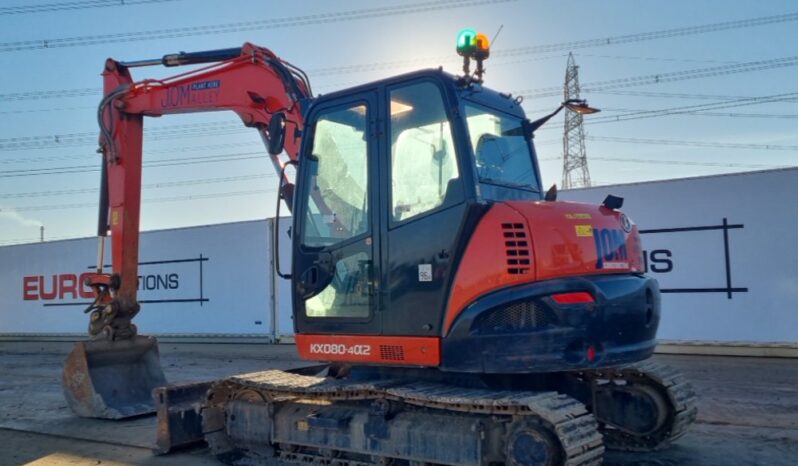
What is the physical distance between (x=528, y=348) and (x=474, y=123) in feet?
5.38

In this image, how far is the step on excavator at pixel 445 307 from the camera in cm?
460

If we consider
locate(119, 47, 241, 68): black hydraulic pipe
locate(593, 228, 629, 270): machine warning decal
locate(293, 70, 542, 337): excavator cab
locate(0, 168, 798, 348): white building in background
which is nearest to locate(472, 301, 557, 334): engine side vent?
locate(293, 70, 542, 337): excavator cab

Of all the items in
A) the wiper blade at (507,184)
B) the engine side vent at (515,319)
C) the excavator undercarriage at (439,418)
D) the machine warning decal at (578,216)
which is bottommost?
the excavator undercarriage at (439,418)

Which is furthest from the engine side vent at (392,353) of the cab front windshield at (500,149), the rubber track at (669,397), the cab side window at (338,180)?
the rubber track at (669,397)

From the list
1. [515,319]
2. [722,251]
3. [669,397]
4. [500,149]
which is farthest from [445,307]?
[722,251]

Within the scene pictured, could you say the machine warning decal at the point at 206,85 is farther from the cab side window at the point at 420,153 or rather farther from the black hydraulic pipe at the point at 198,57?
the cab side window at the point at 420,153

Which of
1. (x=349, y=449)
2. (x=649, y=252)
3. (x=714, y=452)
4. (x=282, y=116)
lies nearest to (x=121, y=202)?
(x=282, y=116)

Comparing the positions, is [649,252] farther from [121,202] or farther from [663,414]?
[121,202]

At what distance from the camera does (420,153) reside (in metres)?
5.14

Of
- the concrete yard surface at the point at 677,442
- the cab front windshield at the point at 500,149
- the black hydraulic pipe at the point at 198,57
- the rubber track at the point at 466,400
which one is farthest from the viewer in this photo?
the black hydraulic pipe at the point at 198,57

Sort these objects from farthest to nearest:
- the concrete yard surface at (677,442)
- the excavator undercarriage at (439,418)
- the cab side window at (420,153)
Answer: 1. the concrete yard surface at (677,442)
2. the cab side window at (420,153)
3. the excavator undercarriage at (439,418)

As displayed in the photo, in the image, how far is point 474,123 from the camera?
5176mm

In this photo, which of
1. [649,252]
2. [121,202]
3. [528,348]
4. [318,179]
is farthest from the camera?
[649,252]

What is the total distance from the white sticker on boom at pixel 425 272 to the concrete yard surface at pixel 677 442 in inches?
88.2
